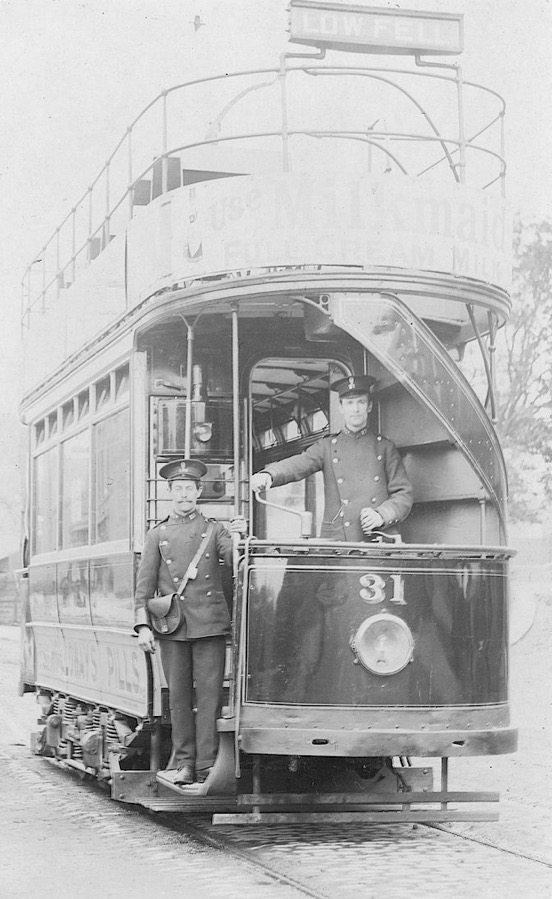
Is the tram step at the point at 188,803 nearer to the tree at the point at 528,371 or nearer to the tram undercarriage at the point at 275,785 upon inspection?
the tram undercarriage at the point at 275,785

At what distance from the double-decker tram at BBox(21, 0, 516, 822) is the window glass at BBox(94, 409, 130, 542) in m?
0.02

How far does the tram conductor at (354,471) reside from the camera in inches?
301

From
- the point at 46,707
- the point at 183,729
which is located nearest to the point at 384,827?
the point at 183,729

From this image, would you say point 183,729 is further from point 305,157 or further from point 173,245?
point 305,157

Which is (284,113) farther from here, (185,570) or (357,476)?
(185,570)

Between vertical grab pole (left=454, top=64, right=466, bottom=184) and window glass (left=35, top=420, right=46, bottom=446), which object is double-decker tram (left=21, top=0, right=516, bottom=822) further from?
window glass (left=35, top=420, right=46, bottom=446)

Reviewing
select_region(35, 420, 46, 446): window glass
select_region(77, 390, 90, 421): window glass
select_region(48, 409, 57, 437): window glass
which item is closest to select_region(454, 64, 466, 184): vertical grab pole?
select_region(77, 390, 90, 421): window glass

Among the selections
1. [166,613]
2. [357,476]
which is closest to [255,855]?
[166,613]

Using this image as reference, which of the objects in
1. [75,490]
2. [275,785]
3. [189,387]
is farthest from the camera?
[75,490]

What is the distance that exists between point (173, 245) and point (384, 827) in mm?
3368

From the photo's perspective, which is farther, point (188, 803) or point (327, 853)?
point (188, 803)

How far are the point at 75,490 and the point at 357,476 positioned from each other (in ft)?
9.48

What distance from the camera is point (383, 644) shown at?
272 inches

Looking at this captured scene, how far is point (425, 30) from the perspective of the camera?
7199 mm
